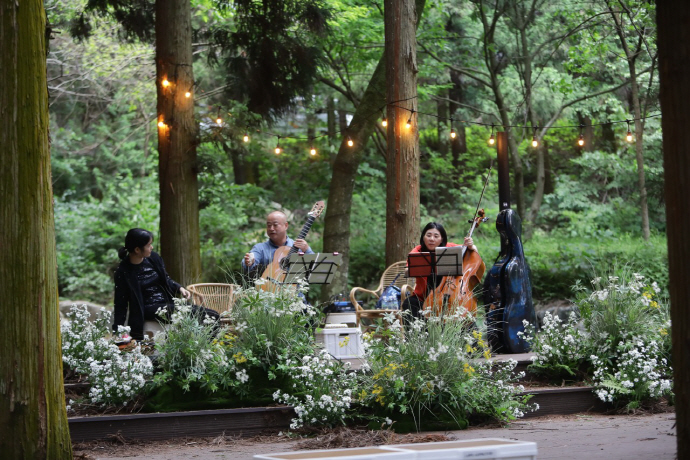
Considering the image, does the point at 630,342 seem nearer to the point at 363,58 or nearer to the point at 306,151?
the point at 363,58

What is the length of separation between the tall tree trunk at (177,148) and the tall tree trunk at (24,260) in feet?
21.3

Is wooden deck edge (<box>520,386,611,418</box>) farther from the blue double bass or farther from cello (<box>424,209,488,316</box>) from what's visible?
the blue double bass

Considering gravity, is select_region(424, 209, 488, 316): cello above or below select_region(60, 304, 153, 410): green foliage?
above

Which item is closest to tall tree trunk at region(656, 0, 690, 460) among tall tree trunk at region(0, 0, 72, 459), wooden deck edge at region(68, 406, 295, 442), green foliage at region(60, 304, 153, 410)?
tall tree trunk at region(0, 0, 72, 459)

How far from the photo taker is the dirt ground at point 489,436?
5145 mm

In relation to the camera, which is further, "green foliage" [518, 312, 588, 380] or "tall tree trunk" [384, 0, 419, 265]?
"tall tree trunk" [384, 0, 419, 265]

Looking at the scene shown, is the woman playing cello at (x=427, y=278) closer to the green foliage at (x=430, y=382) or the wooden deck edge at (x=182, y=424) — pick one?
the green foliage at (x=430, y=382)

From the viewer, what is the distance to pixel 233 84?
530 inches

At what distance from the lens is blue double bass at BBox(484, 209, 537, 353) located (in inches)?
346

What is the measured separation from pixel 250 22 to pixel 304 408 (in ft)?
27.3

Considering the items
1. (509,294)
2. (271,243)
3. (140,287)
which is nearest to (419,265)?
(509,294)

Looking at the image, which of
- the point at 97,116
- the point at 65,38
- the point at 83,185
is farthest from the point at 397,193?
the point at 83,185

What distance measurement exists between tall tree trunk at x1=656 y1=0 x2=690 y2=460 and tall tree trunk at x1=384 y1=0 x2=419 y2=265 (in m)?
6.51

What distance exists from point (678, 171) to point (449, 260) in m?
4.54
